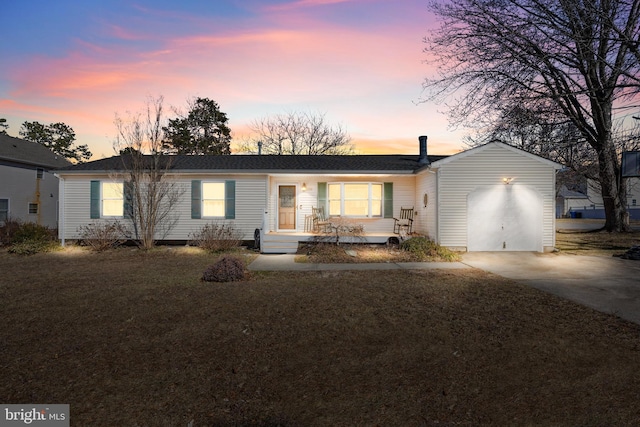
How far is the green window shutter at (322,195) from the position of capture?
13812 mm

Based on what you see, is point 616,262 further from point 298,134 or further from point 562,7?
point 298,134

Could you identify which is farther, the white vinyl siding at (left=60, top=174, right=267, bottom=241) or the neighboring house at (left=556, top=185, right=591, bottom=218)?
the neighboring house at (left=556, top=185, right=591, bottom=218)

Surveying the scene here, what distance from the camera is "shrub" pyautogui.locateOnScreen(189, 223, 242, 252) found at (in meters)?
12.2

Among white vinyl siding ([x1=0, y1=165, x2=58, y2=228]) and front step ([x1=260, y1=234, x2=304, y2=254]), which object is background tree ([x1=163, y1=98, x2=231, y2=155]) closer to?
white vinyl siding ([x1=0, y1=165, x2=58, y2=228])

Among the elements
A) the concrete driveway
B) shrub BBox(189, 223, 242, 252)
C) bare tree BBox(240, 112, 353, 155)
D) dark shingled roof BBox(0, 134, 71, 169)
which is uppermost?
bare tree BBox(240, 112, 353, 155)

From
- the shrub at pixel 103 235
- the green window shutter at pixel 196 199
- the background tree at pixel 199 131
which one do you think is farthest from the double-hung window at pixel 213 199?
the background tree at pixel 199 131

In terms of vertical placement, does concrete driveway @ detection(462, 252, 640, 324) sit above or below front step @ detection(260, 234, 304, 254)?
below

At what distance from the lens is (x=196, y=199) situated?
13188 millimetres

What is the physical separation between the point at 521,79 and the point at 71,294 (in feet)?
49.0

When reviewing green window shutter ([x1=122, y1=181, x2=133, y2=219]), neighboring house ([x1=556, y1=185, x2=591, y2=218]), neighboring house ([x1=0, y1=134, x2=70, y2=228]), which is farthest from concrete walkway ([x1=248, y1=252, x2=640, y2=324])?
neighboring house ([x1=556, y1=185, x2=591, y2=218])

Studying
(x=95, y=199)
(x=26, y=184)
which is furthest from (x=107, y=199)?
(x=26, y=184)

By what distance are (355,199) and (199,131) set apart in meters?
23.8

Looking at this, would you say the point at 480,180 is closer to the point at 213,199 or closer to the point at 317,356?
the point at 213,199

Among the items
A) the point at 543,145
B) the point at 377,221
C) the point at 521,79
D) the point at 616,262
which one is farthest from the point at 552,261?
the point at 543,145
